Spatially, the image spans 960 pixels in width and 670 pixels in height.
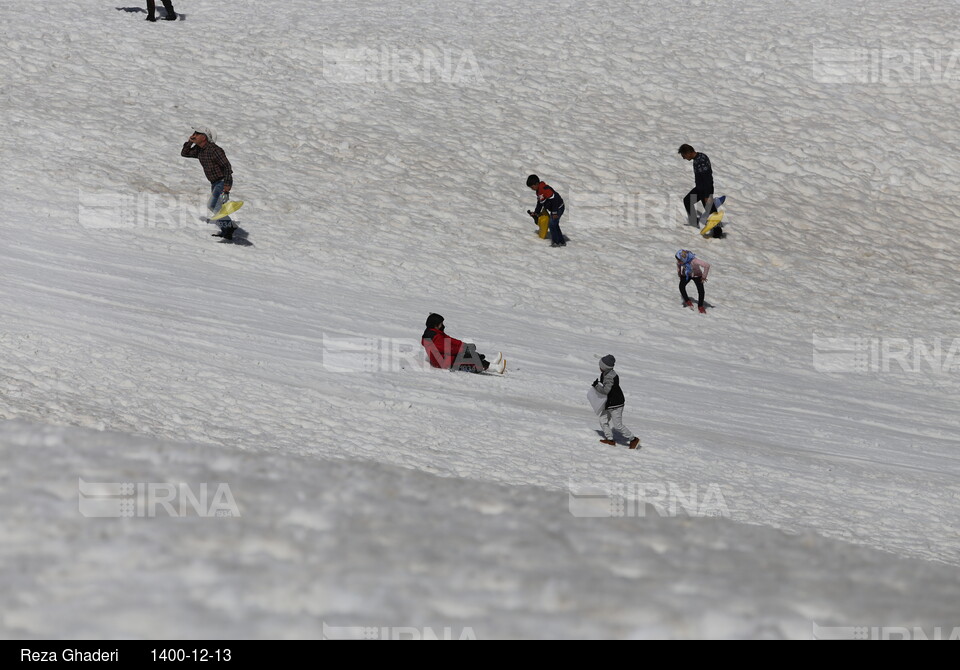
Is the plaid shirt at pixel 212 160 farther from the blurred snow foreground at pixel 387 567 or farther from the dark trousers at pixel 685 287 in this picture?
the blurred snow foreground at pixel 387 567

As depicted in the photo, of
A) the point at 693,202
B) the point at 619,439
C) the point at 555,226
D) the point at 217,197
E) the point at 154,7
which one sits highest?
the point at 154,7

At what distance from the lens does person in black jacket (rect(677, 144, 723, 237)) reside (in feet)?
73.0

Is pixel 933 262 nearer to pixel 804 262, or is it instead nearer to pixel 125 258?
pixel 804 262

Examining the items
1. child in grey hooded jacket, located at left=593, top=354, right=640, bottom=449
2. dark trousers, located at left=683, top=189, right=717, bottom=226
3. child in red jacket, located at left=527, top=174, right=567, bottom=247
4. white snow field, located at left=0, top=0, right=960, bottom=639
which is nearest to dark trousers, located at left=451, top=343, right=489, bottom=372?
white snow field, located at left=0, top=0, right=960, bottom=639

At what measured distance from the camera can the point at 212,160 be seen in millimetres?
17312

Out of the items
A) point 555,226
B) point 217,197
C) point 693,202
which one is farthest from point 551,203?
point 217,197

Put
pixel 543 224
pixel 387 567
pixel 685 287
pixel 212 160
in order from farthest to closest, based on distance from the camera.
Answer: pixel 543 224, pixel 685 287, pixel 212 160, pixel 387 567

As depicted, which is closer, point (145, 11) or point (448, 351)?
point (448, 351)

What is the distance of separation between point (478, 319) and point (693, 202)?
27.4 feet

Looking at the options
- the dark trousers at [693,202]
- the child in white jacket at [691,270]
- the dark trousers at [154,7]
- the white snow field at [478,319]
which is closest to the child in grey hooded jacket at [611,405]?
the white snow field at [478,319]

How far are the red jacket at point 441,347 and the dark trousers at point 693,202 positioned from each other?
35.8 ft

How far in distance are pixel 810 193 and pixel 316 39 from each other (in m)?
13.9

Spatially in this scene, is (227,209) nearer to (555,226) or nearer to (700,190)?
(555,226)
